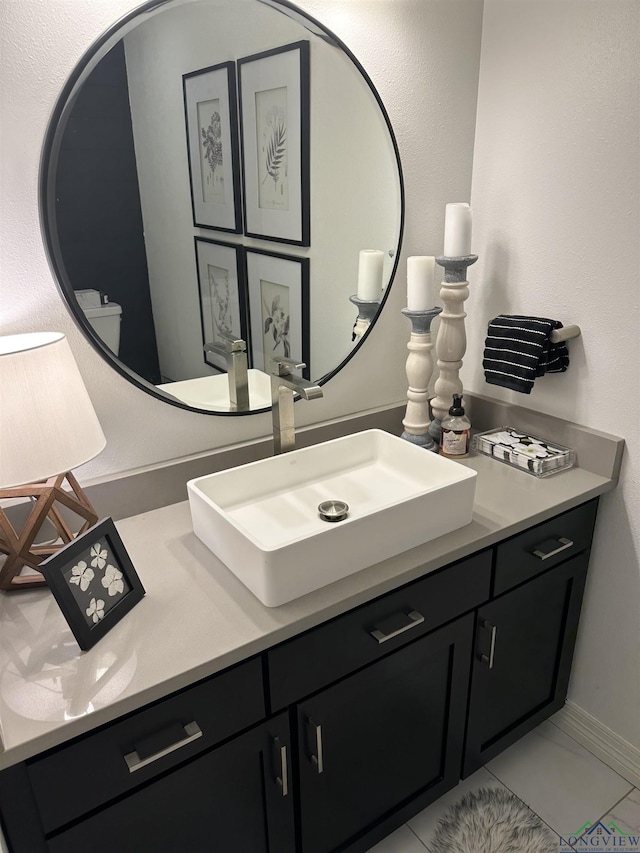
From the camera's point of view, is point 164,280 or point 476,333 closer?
point 164,280

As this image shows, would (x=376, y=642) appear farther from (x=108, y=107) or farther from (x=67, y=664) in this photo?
(x=108, y=107)

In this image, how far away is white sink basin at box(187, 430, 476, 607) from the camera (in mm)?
1077

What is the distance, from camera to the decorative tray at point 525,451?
1543 millimetres

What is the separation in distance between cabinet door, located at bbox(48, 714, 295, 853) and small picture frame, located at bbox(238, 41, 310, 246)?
1066mm

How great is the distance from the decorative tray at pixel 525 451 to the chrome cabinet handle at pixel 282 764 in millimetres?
877

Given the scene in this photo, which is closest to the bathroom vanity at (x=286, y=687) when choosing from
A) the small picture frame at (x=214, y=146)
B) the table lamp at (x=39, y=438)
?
the table lamp at (x=39, y=438)

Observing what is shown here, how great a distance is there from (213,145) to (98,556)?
2.89 feet

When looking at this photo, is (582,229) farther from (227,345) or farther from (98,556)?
(98,556)

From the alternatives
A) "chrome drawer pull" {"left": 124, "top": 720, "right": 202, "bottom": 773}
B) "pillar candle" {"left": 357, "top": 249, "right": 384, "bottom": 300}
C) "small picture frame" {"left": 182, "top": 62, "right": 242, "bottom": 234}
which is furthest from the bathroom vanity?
"small picture frame" {"left": 182, "top": 62, "right": 242, "bottom": 234}

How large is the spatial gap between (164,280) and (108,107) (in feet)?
1.11

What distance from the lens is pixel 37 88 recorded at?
3.59 ft

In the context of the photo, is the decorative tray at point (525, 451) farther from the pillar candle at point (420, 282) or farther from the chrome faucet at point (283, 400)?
the chrome faucet at point (283, 400)

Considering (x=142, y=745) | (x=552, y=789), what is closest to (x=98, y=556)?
(x=142, y=745)

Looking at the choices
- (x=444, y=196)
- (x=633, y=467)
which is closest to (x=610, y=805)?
(x=633, y=467)
